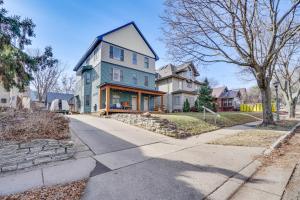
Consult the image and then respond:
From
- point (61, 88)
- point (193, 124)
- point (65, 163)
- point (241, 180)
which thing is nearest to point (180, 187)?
point (241, 180)

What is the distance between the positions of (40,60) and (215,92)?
40.4 metres

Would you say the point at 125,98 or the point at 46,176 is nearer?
the point at 46,176

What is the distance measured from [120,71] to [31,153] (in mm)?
15832

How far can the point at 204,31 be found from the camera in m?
11.4

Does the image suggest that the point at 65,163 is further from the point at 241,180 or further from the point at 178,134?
the point at 178,134

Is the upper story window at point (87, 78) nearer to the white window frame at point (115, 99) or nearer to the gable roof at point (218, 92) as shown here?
the white window frame at point (115, 99)

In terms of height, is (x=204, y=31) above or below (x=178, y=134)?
above

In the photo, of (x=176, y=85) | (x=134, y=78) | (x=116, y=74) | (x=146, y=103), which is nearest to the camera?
(x=116, y=74)

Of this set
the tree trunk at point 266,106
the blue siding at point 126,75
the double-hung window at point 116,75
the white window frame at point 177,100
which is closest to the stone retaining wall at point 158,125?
the tree trunk at point 266,106

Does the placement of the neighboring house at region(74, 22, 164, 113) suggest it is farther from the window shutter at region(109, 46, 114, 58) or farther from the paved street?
the paved street

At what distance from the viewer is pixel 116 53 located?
1955 cm

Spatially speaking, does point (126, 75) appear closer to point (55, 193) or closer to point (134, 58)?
point (134, 58)

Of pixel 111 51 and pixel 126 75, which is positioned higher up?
pixel 111 51

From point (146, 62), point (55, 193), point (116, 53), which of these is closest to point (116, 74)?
point (116, 53)
